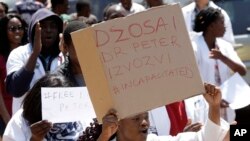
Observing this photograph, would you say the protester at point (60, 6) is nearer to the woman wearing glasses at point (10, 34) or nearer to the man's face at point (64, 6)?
the man's face at point (64, 6)

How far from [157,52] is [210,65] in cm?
394

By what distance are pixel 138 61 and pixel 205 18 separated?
4165mm

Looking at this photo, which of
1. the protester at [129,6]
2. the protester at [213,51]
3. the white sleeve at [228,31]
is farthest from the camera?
the protester at [129,6]

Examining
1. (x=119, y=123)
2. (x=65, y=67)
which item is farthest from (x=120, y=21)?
(x=65, y=67)

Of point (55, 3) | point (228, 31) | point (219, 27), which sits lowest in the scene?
point (228, 31)

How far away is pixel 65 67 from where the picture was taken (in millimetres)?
6297

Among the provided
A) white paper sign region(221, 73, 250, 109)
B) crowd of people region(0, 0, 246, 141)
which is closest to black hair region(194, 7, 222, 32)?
crowd of people region(0, 0, 246, 141)

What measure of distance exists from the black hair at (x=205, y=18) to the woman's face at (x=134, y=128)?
409cm

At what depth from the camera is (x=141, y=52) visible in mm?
5098

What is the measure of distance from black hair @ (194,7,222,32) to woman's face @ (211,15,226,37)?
1.2 inches

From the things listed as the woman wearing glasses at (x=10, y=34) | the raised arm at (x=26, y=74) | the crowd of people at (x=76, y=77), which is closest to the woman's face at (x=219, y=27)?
the crowd of people at (x=76, y=77)

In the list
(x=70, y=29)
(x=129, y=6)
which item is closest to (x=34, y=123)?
(x=70, y=29)

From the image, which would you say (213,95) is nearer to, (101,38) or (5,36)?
(101,38)

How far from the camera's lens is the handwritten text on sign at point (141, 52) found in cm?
503
